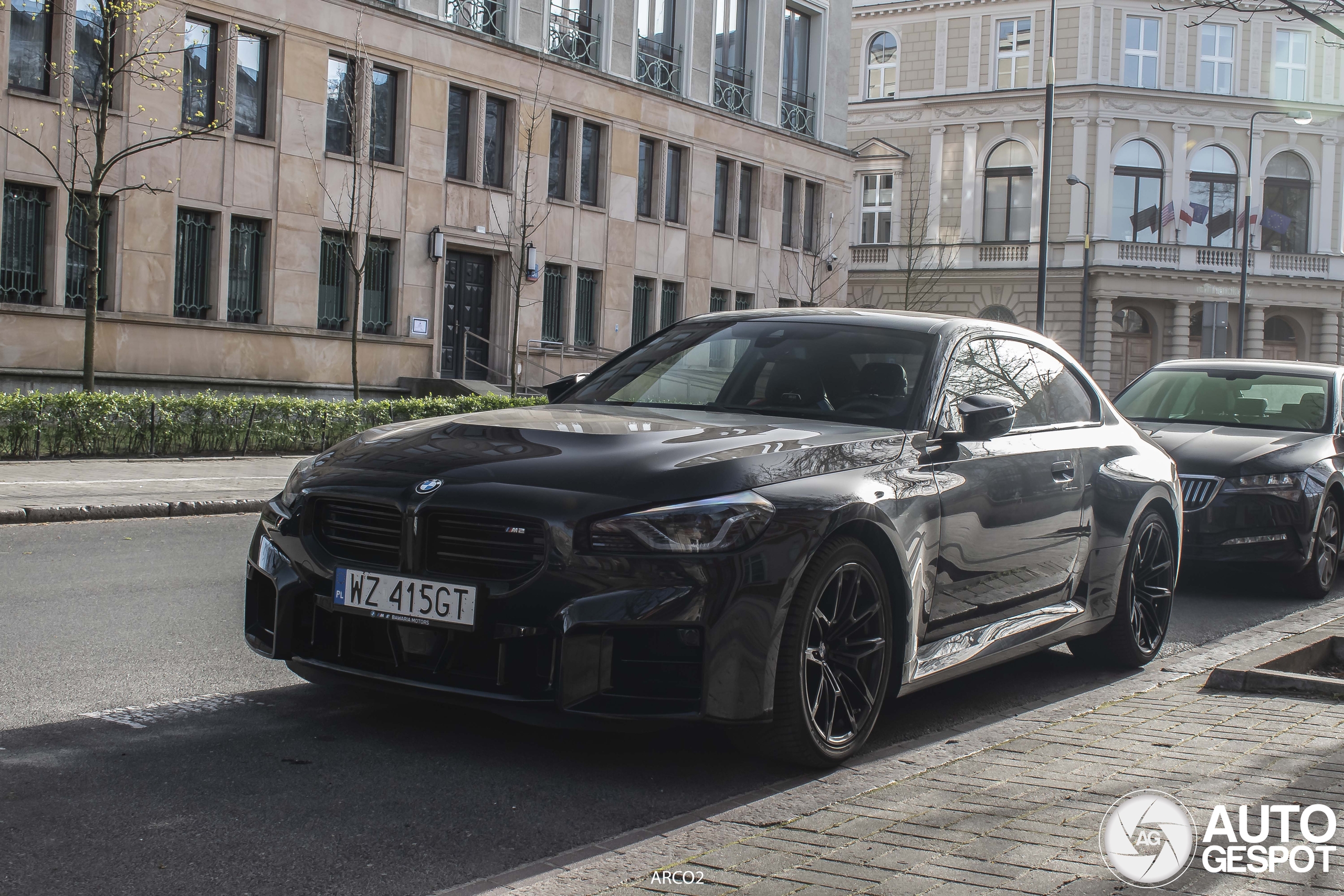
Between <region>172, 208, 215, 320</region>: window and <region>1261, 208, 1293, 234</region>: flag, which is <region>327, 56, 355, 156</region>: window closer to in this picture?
<region>172, 208, 215, 320</region>: window

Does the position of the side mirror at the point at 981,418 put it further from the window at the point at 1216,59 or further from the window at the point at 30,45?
the window at the point at 1216,59

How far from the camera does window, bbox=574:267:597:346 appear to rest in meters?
32.5

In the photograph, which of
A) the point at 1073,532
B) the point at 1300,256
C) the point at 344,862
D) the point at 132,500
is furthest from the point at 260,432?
the point at 1300,256

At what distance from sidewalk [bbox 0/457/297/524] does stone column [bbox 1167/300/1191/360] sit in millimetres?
45868

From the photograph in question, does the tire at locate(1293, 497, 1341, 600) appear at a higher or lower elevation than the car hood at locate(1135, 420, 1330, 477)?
lower

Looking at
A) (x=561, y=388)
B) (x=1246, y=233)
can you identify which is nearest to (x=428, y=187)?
(x=561, y=388)

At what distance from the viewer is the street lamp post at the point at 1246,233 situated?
1922 inches

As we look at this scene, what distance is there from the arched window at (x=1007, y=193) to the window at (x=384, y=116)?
34.9 meters

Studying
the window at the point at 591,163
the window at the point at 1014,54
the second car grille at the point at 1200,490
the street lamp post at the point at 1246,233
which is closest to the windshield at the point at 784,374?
the second car grille at the point at 1200,490

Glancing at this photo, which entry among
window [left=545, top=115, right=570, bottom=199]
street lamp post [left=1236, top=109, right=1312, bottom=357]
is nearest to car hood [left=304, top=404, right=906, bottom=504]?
window [left=545, top=115, right=570, bottom=199]

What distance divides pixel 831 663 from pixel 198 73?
22.8 m

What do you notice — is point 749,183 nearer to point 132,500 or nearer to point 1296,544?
point 132,500

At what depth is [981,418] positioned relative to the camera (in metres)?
5.35

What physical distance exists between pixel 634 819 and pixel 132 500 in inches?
391
